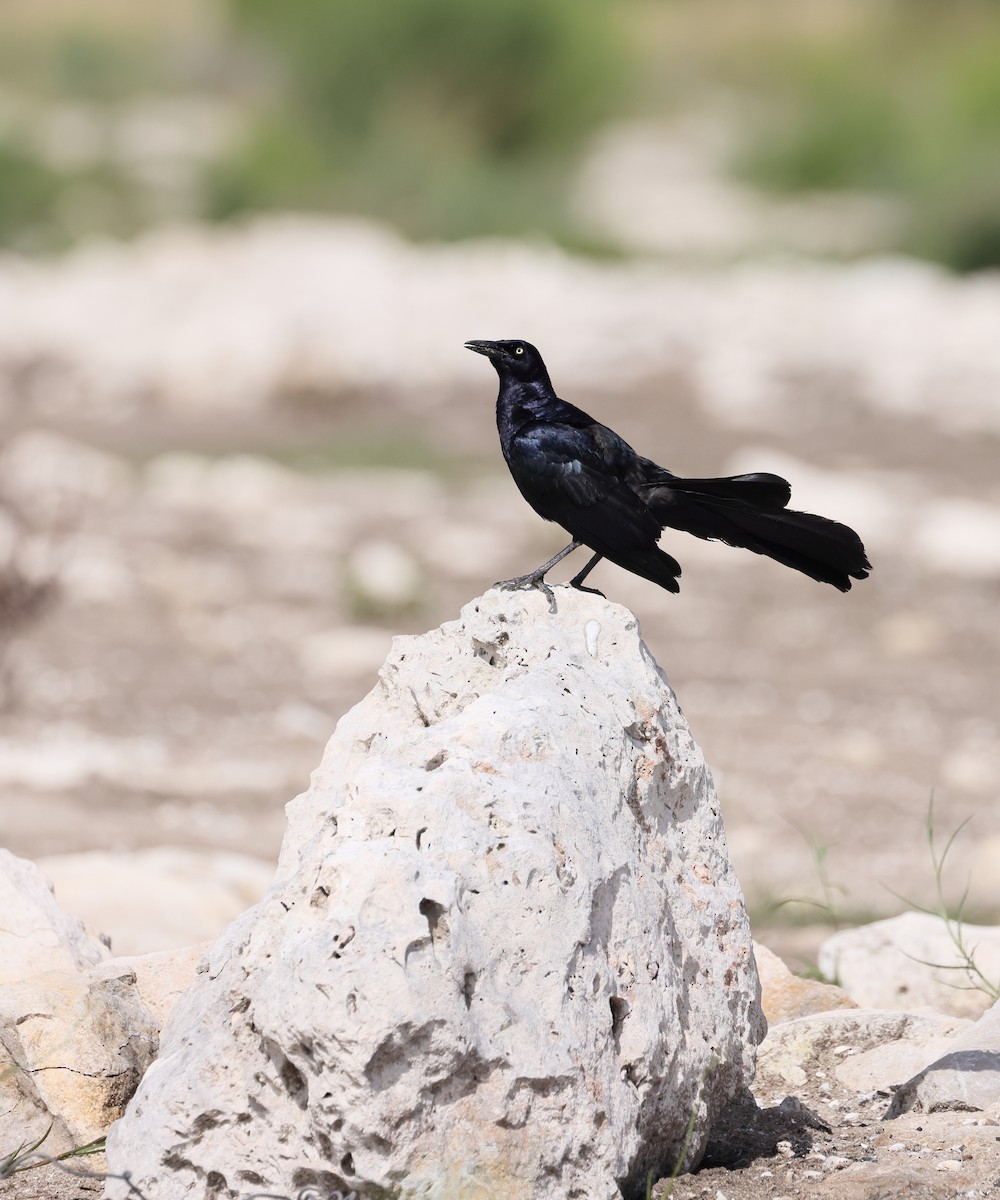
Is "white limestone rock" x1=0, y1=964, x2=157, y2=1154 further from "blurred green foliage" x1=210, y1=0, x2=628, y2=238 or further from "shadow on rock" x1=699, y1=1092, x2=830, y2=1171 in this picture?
"blurred green foliage" x1=210, y1=0, x2=628, y2=238

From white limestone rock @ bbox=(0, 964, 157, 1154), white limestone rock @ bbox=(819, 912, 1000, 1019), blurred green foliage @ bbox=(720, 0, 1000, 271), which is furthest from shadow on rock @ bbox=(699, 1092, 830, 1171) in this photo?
blurred green foliage @ bbox=(720, 0, 1000, 271)

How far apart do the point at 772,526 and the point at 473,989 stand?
138cm

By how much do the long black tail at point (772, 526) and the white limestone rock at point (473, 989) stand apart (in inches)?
21.4

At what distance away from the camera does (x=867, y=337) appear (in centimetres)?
1570

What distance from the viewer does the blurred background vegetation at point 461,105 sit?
72.5 feet

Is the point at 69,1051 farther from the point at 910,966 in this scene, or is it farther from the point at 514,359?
the point at 910,966

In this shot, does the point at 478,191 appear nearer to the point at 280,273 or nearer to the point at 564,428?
the point at 280,273

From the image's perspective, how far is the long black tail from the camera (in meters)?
3.71

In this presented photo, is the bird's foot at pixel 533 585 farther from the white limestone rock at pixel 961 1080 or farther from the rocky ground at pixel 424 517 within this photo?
the rocky ground at pixel 424 517

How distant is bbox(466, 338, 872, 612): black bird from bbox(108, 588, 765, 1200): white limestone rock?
18.9 inches

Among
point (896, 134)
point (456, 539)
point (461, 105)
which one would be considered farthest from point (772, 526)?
point (461, 105)

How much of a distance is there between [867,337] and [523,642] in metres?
12.9

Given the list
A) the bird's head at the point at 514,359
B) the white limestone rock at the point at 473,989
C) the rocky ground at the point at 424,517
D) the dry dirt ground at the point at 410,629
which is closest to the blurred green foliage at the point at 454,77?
the rocky ground at the point at 424,517

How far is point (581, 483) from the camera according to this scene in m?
3.83
